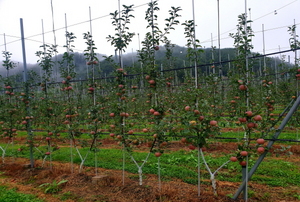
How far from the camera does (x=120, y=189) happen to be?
13.9 ft

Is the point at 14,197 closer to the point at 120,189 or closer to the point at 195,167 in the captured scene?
the point at 120,189

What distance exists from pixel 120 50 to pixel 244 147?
2893 millimetres

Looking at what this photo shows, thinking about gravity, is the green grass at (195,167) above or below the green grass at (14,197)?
below

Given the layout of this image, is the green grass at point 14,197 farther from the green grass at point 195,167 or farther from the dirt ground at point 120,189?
the green grass at point 195,167

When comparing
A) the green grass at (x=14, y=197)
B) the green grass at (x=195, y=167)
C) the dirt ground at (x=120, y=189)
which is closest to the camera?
the dirt ground at (x=120, y=189)

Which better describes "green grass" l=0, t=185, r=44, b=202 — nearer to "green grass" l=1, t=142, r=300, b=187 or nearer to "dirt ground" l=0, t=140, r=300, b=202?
"dirt ground" l=0, t=140, r=300, b=202

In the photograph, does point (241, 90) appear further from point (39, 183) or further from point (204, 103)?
point (39, 183)

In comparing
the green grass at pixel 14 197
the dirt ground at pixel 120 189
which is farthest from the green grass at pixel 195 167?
the green grass at pixel 14 197

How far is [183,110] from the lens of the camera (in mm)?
3672

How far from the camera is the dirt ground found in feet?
12.3

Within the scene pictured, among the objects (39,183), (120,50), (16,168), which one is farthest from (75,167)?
(120,50)

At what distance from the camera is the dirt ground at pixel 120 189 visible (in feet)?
12.3

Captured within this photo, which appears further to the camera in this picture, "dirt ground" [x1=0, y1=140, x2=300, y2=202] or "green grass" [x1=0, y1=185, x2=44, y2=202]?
"green grass" [x1=0, y1=185, x2=44, y2=202]

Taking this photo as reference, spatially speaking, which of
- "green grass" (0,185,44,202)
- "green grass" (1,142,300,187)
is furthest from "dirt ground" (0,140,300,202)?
"green grass" (1,142,300,187)
